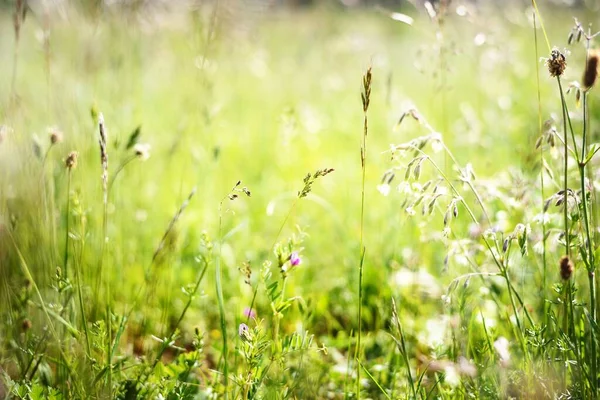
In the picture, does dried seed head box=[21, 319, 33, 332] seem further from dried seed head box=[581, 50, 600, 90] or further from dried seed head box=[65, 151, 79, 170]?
dried seed head box=[581, 50, 600, 90]

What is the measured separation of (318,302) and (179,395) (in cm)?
91

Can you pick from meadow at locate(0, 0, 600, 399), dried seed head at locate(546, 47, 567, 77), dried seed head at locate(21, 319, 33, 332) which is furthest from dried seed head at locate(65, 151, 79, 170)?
dried seed head at locate(546, 47, 567, 77)

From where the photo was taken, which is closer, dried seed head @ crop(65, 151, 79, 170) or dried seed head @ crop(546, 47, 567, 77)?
dried seed head @ crop(546, 47, 567, 77)

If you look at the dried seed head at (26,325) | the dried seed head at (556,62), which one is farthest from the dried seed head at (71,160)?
the dried seed head at (556,62)

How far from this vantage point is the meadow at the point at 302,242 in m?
1.35

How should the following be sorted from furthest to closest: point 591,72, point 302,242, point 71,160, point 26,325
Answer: point 302,242
point 26,325
point 71,160
point 591,72

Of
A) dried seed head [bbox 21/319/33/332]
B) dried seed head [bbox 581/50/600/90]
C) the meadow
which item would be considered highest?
dried seed head [bbox 581/50/600/90]

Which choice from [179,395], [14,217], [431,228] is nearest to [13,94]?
[14,217]

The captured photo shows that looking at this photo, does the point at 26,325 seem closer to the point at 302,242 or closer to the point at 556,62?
the point at 556,62

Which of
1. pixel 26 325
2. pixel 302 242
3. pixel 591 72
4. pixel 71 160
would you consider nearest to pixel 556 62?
pixel 591 72

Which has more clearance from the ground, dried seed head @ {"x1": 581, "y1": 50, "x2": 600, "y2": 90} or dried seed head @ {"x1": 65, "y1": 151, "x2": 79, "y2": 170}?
dried seed head @ {"x1": 581, "y1": 50, "x2": 600, "y2": 90}

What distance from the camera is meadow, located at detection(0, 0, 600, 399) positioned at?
4.44 feet

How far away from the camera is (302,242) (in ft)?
9.29

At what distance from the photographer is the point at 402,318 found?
2070 mm
